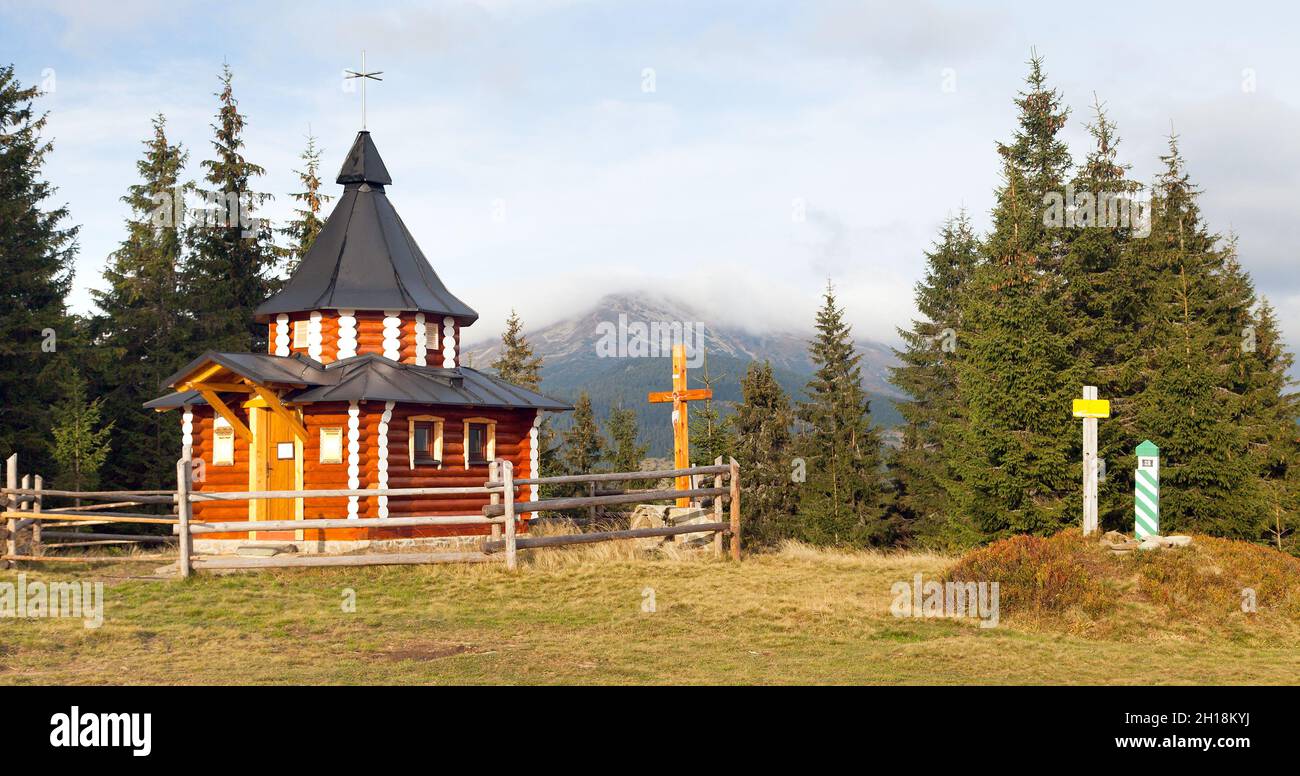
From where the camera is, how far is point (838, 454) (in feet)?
144

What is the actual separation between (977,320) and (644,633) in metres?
20.9

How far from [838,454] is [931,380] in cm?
482

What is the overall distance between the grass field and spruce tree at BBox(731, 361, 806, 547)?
90.3ft

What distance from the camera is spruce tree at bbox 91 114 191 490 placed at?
114 feet

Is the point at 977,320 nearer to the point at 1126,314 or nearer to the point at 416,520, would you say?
the point at 1126,314

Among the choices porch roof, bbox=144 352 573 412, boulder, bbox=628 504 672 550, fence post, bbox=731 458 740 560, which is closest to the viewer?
fence post, bbox=731 458 740 560

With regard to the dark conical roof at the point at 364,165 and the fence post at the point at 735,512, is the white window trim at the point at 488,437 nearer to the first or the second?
the fence post at the point at 735,512

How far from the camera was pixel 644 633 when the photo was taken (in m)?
13.3

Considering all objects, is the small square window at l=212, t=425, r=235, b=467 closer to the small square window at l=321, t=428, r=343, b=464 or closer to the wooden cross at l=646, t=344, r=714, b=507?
the small square window at l=321, t=428, r=343, b=464

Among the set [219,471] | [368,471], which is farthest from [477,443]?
[219,471]

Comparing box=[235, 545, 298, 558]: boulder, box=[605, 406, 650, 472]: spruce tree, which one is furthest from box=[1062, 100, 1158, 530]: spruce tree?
box=[605, 406, 650, 472]: spruce tree
